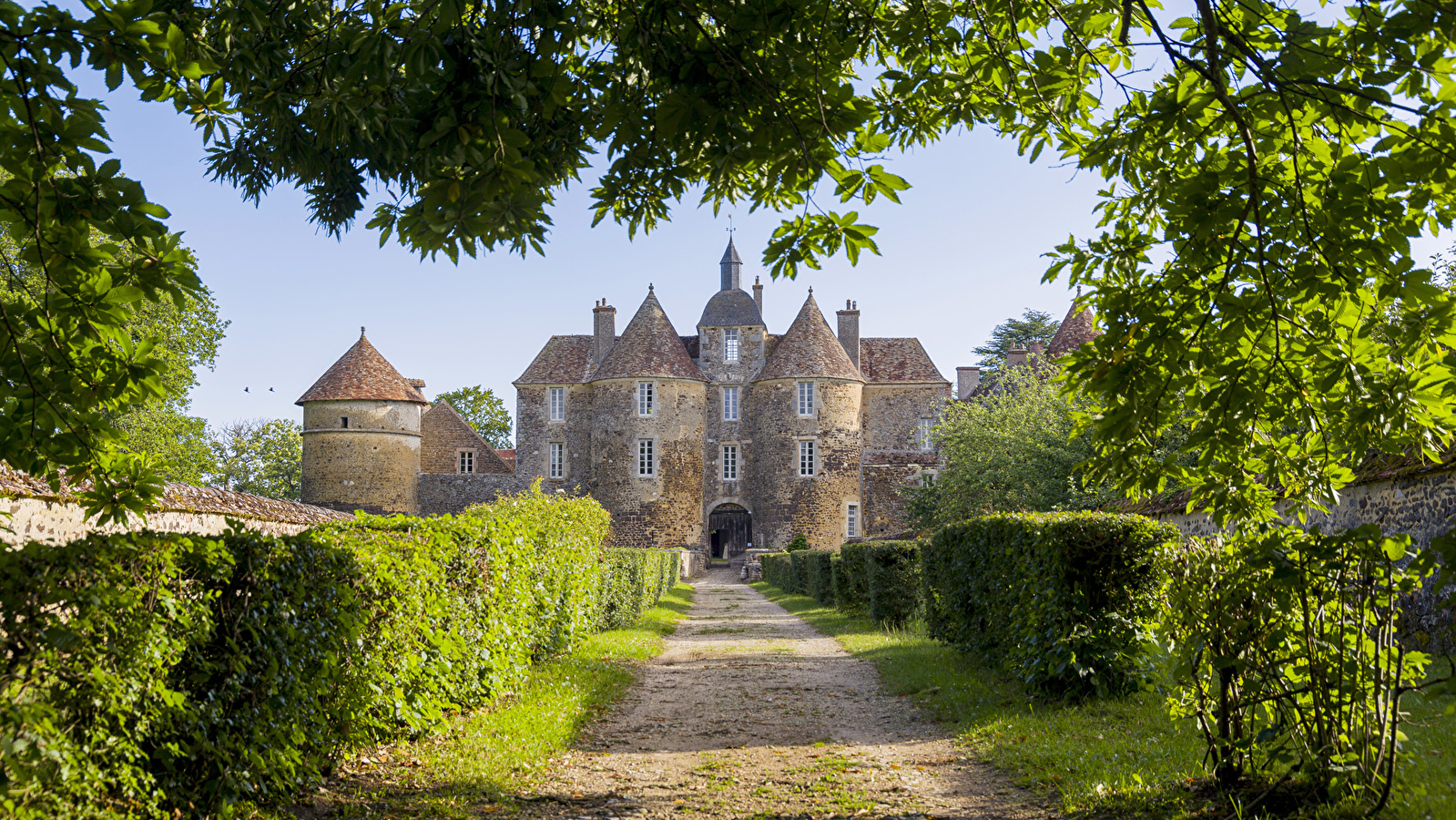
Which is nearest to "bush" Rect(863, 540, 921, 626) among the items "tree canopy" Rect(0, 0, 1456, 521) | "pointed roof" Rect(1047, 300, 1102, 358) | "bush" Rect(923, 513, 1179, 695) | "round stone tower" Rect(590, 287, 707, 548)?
"bush" Rect(923, 513, 1179, 695)

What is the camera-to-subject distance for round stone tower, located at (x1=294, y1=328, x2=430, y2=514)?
4222cm

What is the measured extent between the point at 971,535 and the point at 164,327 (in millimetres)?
28576

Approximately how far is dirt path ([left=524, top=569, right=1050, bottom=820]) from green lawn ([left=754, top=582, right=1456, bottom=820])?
24 cm

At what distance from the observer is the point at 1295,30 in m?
3.63

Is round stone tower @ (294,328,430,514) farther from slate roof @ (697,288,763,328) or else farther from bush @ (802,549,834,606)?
bush @ (802,549,834,606)

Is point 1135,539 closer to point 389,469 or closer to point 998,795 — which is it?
point 998,795

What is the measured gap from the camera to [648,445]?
42375 mm

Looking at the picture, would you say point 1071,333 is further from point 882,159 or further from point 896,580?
point 882,159

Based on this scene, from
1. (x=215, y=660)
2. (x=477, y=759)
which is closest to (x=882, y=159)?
Answer: (x=215, y=660)

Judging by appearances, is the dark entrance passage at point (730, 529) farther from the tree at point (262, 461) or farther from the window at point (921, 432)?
the tree at point (262, 461)

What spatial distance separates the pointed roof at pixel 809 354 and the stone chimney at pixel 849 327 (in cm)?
200

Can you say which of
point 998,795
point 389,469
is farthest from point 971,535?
point 389,469

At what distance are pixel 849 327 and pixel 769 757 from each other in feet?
133

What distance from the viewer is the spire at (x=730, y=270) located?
45500 mm
